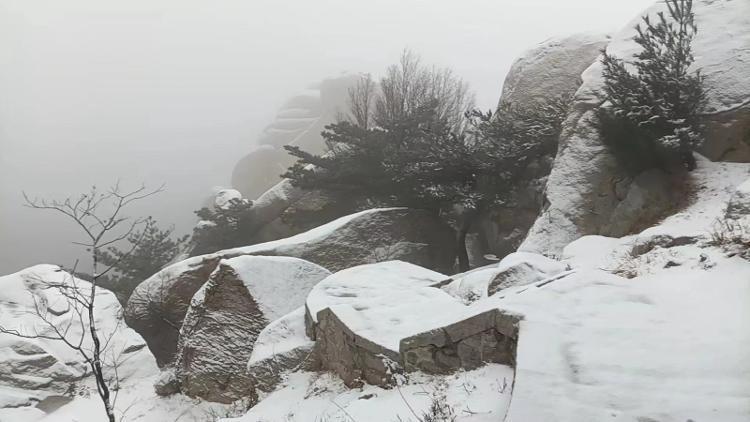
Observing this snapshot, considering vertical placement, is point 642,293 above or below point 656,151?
below

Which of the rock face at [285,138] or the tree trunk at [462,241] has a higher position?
the rock face at [285,138]

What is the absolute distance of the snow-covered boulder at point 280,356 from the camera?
22.1ft

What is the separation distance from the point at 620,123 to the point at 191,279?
10.4 m

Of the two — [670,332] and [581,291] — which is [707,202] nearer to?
[581,291]

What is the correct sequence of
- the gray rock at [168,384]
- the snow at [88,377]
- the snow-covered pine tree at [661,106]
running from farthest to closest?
the gray rock at [168,384]
the snow at [88,377]
the snow-covered pine tree at [661,106]

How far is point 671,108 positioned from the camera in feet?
29.7

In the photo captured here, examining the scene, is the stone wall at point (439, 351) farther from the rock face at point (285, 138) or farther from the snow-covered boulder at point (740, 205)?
the rock face at point (285, 138)

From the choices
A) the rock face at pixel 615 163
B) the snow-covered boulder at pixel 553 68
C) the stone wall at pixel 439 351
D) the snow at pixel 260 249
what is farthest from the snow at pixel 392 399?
the snow-covered boulder at pixel 553 68

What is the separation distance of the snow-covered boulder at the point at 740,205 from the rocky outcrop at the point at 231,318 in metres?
6.82

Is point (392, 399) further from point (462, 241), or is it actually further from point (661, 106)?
point (462, 241)

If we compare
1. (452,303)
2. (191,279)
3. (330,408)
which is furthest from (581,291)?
(191,279)

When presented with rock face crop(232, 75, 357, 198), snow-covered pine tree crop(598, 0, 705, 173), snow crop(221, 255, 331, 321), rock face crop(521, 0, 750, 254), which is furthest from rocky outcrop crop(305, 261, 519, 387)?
rock face crop(232, 75, 357, 198)

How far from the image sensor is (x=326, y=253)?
11984mm

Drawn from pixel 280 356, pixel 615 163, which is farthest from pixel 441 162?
pixel 280 356
